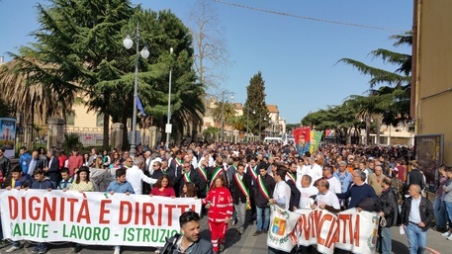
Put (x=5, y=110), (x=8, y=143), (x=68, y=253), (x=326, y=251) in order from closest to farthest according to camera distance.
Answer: (x=326, y=251) → (x=68, y=253) → (x=8, y=143) → (x=5, y=110)

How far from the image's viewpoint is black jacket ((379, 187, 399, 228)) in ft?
23.9

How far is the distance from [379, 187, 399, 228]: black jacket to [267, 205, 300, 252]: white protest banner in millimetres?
1768

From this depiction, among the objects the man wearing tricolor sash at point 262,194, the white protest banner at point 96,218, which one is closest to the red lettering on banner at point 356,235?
the white protest banner at point 96,218

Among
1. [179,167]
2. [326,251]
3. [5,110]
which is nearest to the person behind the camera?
[326,251]

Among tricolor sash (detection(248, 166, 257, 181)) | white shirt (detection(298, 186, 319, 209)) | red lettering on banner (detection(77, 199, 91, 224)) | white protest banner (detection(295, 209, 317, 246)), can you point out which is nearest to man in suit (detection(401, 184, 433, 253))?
white protest banner (detection(295, 209, 317, 246))

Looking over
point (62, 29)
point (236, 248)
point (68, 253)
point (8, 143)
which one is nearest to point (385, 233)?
point (236, 248)

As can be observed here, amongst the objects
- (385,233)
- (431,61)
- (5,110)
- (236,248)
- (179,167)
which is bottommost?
(236,248)

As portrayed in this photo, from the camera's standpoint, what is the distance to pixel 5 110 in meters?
25.3

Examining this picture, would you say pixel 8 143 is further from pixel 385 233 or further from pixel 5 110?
pixel 385 233

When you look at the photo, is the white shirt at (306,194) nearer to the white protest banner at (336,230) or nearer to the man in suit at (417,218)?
the white protest banner at (336,230)

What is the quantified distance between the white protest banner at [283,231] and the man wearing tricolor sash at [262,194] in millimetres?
2676

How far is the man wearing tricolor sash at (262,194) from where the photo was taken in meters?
9.48

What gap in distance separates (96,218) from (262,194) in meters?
3.78

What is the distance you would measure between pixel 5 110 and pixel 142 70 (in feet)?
32.4
